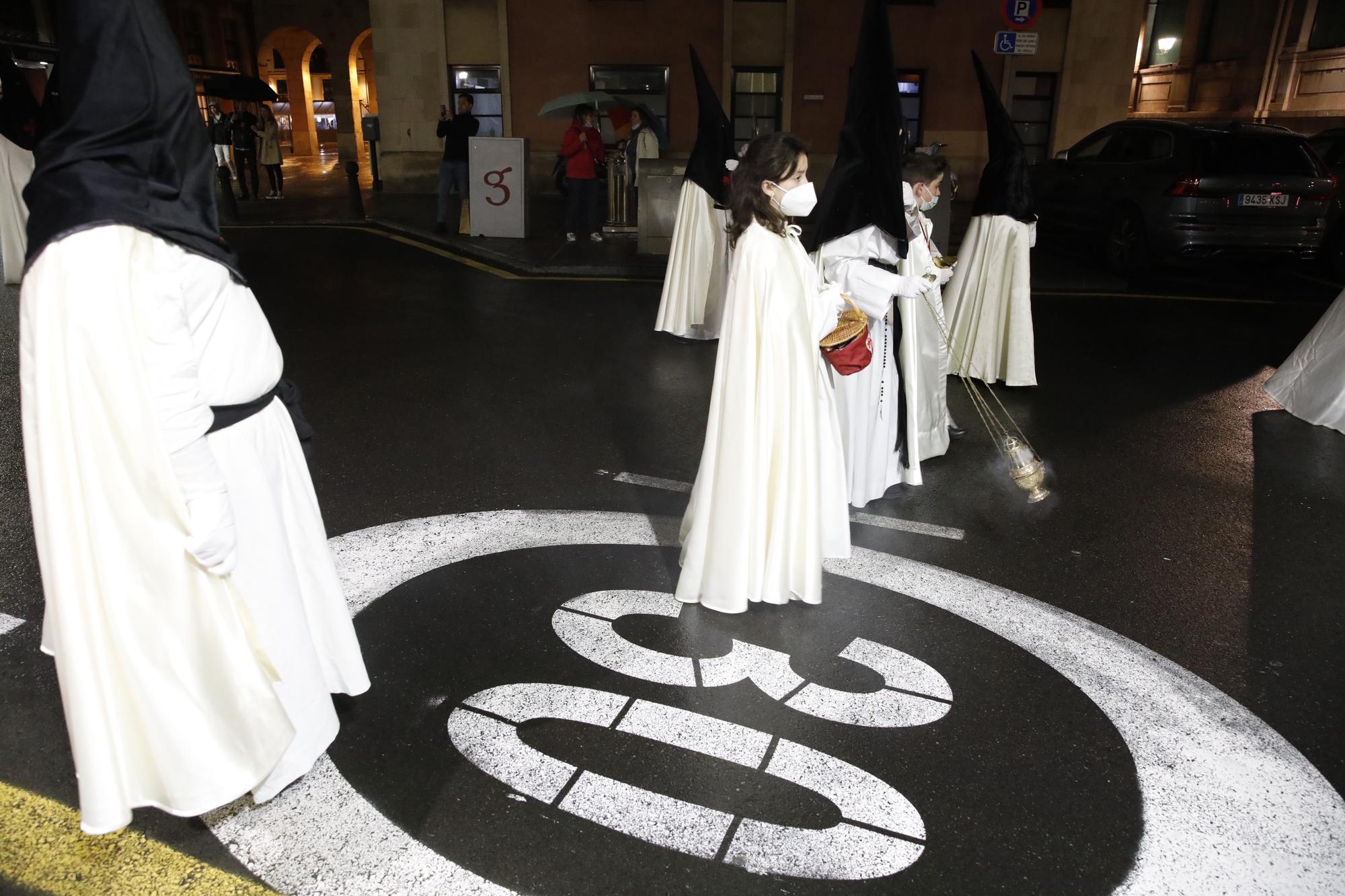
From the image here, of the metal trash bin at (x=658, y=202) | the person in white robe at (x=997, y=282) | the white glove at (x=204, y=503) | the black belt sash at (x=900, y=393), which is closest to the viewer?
the white glove at (x=204, y=503)

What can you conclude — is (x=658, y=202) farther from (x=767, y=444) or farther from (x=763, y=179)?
(x=767, y=444)

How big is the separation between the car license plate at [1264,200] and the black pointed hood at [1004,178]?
5.15 m

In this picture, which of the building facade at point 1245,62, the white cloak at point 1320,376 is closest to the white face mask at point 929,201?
the white cloak at point 1320,376

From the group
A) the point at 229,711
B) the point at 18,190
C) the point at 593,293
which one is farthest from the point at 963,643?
the point at 18,190

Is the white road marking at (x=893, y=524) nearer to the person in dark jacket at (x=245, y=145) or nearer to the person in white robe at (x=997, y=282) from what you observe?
the person in white robe at (x=997, y=282)

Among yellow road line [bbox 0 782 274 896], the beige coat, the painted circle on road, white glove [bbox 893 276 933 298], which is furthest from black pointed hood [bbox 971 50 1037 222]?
the beige coat

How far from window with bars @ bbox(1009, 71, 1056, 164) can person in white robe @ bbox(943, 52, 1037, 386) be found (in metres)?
14.8

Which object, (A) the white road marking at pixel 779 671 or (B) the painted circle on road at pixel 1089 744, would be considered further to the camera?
(A) the white road marking at pixel 779 671

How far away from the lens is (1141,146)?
12148 millimetres

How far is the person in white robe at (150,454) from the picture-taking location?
7.16ft

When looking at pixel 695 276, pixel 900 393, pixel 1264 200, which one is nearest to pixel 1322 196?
pixel 1264 200

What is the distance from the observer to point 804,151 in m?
3.81

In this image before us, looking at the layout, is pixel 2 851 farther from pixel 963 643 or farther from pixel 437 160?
pixel 437 160

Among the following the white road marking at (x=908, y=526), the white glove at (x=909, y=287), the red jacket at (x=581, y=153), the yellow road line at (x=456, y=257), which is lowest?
the white road marking at (x=908, y=526)
